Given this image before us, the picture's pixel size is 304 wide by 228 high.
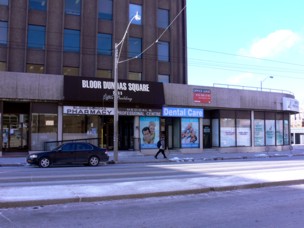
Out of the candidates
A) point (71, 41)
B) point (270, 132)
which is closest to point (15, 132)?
point (71, 41)

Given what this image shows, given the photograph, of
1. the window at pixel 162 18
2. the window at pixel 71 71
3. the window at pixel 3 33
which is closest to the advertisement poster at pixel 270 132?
the window at pixel 162 18

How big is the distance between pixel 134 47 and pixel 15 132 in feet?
46.2

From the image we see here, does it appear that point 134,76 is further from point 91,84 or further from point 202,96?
point 91,84

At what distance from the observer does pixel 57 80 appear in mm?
28000

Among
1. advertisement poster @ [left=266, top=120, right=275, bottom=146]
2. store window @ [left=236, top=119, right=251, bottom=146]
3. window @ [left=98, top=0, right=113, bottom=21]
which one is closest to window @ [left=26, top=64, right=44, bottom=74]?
window @ [left=98, top=0, right=113, bottom=21]

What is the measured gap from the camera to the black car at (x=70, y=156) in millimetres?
21206

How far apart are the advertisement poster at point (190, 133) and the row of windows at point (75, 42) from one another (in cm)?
766

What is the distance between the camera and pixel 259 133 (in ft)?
125

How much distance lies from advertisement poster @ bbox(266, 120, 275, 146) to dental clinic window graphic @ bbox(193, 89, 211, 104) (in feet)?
27.1

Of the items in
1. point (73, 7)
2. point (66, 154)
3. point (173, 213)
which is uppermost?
point (73, 7)

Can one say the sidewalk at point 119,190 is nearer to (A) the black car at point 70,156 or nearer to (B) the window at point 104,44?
(A) the black car at point 70,156

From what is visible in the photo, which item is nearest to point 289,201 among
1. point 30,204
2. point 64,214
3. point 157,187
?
point 157,187

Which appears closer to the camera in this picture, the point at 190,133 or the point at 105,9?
the point at 190,133

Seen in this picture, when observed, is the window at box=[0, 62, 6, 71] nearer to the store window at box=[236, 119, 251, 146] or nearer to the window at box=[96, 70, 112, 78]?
the window at box=[96, 70, 112, 78]
